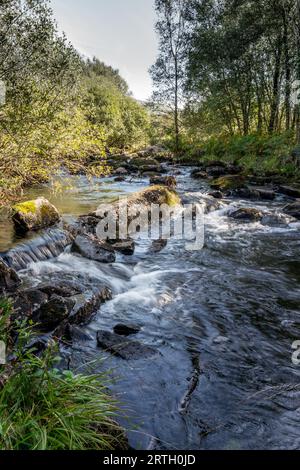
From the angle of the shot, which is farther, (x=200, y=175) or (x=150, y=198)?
(x=200, y=175)

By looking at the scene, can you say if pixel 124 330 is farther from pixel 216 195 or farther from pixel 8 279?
pixel 216 195

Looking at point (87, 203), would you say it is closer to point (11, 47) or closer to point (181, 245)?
point (181, 245)

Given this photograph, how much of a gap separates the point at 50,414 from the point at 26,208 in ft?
23.1

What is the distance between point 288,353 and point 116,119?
38.9 metres

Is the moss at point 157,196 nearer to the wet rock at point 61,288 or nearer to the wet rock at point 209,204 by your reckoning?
the wet rock at point 209,204

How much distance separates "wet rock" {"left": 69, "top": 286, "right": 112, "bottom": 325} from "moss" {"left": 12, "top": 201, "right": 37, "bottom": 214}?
3.58 m

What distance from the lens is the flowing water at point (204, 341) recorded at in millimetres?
3475

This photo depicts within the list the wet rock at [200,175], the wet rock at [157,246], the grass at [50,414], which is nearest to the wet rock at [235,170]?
the wet rock at [200,175]

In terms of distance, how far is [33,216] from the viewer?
8.78 metres

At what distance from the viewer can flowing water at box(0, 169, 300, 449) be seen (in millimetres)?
3475

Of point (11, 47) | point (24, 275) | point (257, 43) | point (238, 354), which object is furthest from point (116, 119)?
point (238, 354)

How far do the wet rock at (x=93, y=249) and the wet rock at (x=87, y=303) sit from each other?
60.6 inches

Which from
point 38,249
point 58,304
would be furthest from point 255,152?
point 58,304

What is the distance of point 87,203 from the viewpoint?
13391mm
